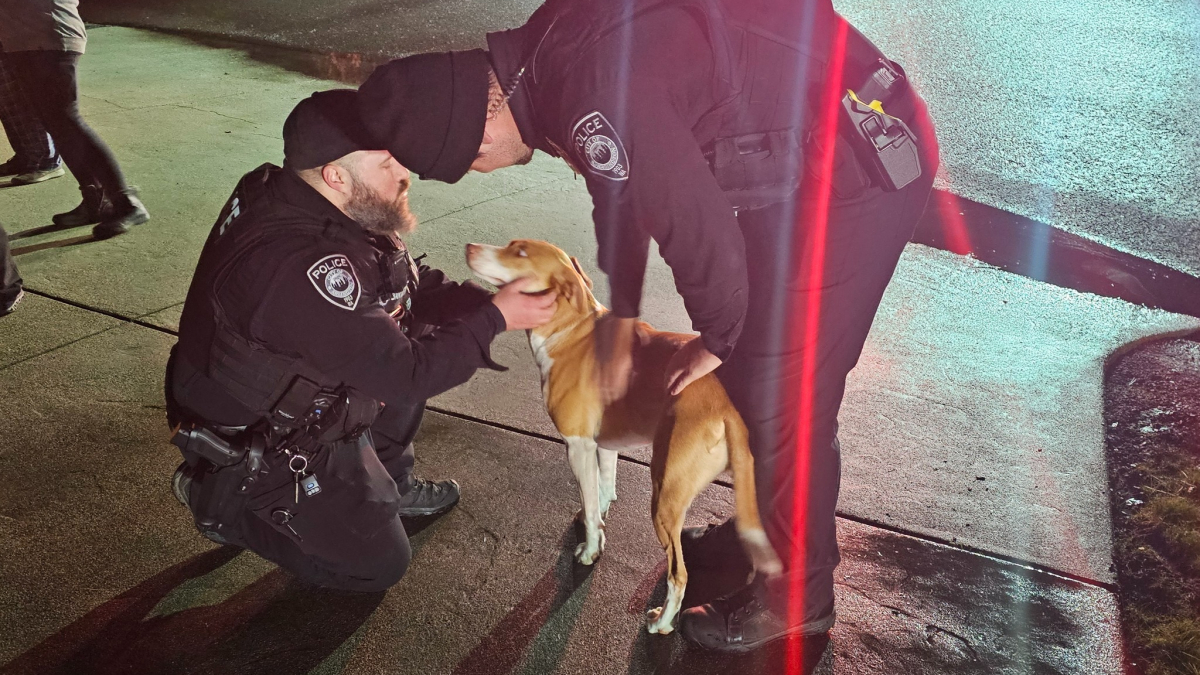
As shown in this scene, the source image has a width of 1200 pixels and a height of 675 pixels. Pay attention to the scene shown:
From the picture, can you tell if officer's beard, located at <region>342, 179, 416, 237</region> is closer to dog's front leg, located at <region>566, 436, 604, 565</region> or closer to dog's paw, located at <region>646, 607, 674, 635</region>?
dog's front leg, located at <region>566, 436, 604, 565</region>

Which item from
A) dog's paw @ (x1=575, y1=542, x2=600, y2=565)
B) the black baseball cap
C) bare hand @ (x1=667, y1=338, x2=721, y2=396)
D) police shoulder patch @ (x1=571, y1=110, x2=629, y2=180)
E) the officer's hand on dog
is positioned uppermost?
the black baseball cap

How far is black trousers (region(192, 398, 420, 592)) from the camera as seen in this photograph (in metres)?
2.36

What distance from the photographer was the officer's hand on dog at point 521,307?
226 cm

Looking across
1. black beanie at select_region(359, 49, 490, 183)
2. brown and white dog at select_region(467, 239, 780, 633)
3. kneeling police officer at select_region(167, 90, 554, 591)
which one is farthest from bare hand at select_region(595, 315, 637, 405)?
black beanie at select_region(359, 49, 490, 183)

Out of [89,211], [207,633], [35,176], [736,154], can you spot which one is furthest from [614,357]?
[35,176]

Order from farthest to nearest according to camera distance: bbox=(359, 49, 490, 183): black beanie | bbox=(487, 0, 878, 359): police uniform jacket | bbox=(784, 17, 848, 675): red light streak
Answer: bbox=(784, 17, 848, 675): red light streak, bbox=(359, 49, 490, 183): black beanie, bbox=(487, 0, 878, 359): police uniform jacket

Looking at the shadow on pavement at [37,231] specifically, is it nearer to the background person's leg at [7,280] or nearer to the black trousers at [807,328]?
the background person's leg at [7,280]

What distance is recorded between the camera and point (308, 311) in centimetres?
200

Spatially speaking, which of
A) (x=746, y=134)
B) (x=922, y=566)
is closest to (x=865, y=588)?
(x=922, y=566)

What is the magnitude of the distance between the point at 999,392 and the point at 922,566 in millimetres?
1274

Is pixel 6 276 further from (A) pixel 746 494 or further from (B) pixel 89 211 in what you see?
(A) pixel 746 494

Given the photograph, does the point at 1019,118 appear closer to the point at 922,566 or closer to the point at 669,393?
the point at 922,566

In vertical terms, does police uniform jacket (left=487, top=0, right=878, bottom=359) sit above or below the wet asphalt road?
Result: below

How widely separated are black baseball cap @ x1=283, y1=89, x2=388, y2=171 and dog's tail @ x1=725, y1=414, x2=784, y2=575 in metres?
1.16
